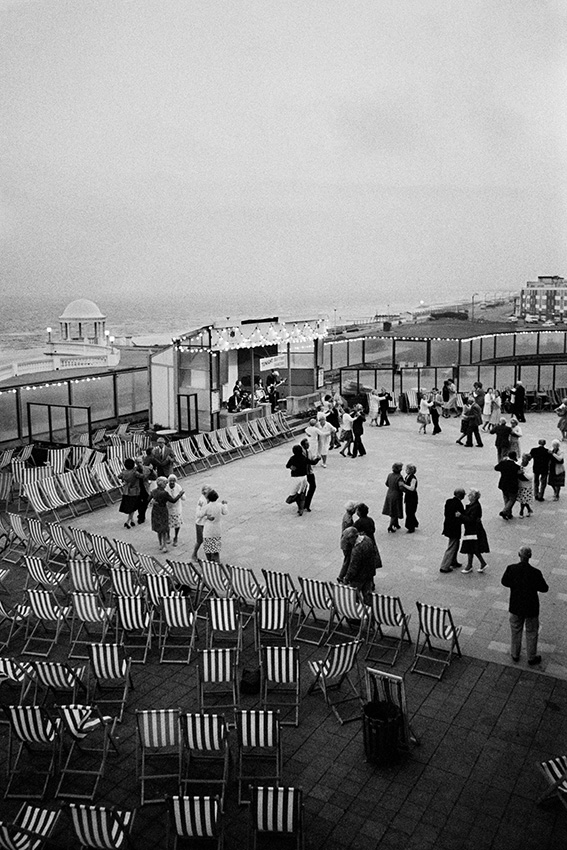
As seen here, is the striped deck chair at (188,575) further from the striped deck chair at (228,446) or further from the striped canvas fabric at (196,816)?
the striped deck chair at (228,446)

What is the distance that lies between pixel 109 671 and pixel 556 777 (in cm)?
407

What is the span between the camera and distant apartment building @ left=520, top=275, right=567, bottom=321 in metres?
103

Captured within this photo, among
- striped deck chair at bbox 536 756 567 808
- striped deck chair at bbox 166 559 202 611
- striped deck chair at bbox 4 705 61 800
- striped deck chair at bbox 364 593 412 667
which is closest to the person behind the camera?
striped deck chair at bbox 536 756 567 808

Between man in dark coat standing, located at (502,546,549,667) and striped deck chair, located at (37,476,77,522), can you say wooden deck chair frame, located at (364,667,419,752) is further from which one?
striped deck chair, located at (37,476,77,522)

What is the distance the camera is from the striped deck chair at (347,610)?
8.84m

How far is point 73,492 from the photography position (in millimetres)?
15227

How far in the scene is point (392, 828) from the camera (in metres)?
5.84

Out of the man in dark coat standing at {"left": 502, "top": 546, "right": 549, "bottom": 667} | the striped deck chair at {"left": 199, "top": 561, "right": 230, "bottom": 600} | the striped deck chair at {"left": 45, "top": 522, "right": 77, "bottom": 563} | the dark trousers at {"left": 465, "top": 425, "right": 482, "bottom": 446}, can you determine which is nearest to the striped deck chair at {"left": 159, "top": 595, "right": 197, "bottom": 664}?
the striped deck chair at {"left": 199, "top": 561, "right": 230, "bottom": 600}

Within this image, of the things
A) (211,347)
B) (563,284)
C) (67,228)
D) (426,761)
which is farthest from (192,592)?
(67,228)

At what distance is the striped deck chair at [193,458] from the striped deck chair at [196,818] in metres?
13.5

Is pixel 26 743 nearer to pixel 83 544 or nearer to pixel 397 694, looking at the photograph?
pixel 397 694

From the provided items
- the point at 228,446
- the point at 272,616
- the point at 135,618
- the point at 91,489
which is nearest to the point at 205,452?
the point at 228,446

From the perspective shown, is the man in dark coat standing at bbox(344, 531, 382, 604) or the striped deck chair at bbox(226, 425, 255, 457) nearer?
the man in dark coat standing at bbox(344, 531, 382, 604)

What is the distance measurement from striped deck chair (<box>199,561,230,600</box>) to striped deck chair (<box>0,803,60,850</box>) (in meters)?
4.42
